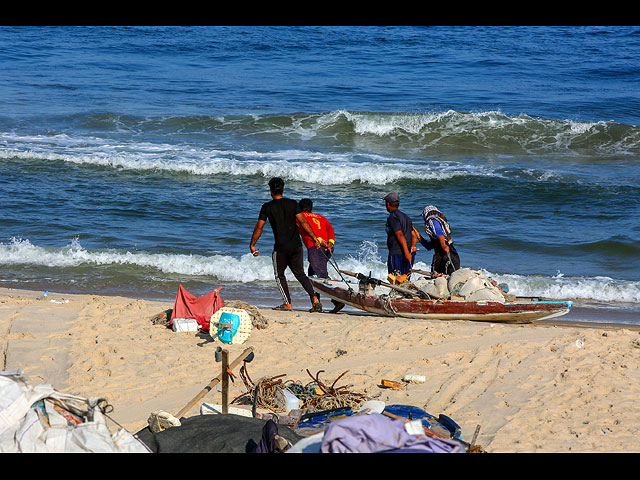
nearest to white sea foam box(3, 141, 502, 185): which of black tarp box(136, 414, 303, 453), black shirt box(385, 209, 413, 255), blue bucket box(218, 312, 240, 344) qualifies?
black shirt box(385, 209, 413, 255)

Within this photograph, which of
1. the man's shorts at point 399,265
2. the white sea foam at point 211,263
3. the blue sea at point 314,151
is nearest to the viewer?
the man's shorts at point 399,265

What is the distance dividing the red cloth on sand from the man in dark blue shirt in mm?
2446

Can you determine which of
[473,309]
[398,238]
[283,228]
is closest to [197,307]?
[283,228]

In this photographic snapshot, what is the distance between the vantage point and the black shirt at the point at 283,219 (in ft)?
29.9

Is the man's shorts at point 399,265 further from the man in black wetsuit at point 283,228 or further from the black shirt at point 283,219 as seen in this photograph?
the black shirt at point 283,219

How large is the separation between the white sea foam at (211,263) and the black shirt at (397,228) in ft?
7.27

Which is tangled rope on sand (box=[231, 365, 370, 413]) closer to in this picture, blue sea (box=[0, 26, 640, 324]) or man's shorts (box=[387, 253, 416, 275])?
man's shorts (box=[387, 253, 416, 275])

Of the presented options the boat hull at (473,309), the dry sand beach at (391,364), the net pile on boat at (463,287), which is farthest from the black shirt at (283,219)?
the net pile on boat at (463,287)

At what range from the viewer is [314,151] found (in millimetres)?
20969

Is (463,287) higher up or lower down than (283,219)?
lower down

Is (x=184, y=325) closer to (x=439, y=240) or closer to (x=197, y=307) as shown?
(x=197, y=307)

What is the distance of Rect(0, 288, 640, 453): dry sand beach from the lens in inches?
236

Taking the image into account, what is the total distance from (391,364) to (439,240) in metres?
2.50

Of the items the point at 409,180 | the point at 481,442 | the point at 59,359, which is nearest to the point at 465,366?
the point at 481,442
